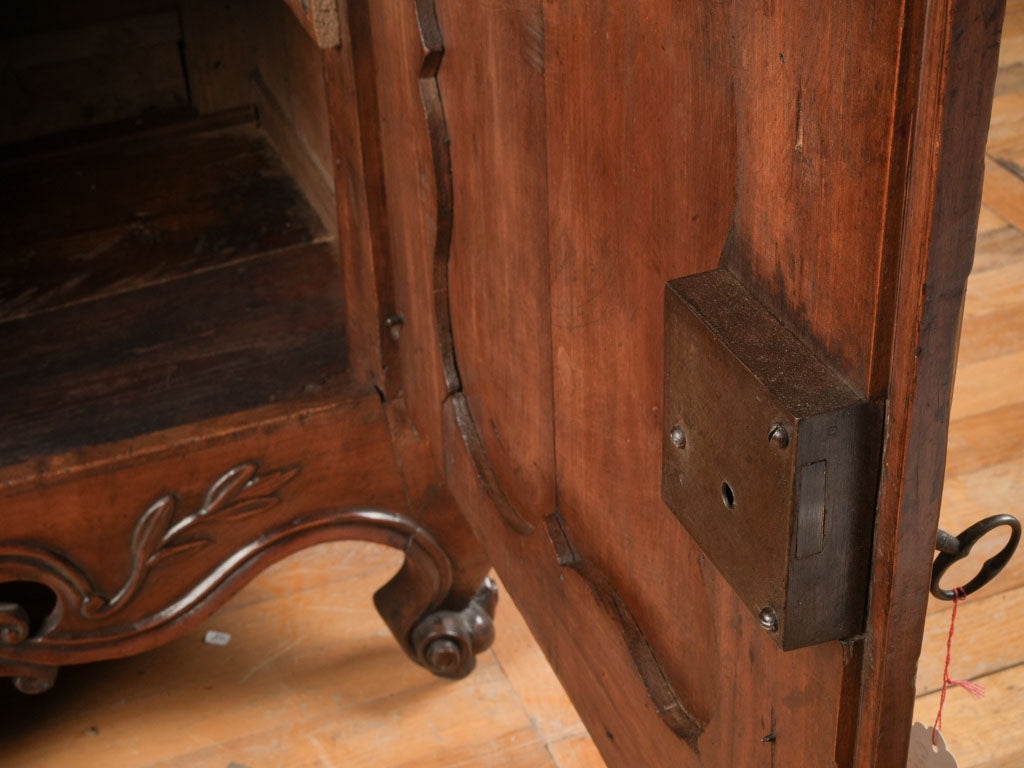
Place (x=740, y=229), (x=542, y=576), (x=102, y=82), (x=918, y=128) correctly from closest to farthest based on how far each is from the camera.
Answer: (x=918, y=128)
(x=740, y=229)
(x=542, y=576)
(x=102, y=82)

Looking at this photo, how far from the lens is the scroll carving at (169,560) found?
116 centimetres

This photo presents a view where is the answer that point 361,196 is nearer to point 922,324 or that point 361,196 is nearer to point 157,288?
point 157,288

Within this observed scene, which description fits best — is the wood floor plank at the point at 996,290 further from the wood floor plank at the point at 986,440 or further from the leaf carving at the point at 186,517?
the leaf carving at the point at 186,517

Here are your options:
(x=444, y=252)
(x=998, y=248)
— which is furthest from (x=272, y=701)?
(x=998, y=248)

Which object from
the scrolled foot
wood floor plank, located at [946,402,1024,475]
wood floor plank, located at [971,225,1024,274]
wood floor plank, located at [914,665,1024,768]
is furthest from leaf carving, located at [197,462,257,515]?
wood floor plank, located at [971,225,1024,274]

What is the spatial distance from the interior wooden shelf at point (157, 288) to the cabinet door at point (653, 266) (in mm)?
222

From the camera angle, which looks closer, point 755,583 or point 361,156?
point 755,583

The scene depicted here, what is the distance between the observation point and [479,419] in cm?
95

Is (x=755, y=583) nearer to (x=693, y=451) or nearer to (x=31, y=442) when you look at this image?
(x=693, y=451)

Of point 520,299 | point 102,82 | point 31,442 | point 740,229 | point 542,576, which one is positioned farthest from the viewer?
point 102,82

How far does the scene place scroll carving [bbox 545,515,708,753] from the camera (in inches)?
28.0

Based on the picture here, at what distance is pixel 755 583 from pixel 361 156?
0.58 metres

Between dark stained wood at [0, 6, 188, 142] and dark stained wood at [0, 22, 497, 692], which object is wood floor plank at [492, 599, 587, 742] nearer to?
dark stained wood at [0, 22, 497, 692]

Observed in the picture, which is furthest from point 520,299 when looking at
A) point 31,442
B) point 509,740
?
point 509,740
